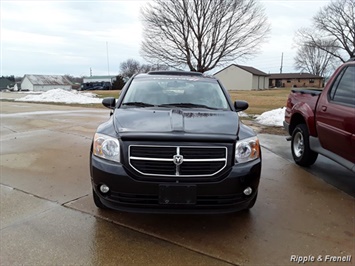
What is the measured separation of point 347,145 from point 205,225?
7.33 ft

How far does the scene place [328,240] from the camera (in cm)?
300

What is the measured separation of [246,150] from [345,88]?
227cm

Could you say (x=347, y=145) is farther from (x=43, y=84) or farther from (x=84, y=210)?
(x=43, y=84)

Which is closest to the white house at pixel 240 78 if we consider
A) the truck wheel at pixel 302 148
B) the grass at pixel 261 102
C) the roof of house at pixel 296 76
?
the roof of house at pixel 296 76

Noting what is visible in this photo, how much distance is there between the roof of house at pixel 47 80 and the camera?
8619cm

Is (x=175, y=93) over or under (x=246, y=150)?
over

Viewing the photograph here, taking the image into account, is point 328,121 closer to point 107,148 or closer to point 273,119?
point 107,148

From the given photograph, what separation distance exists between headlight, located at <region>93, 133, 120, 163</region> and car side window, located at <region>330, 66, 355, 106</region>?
123 inches

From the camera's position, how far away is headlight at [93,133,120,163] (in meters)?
2.92

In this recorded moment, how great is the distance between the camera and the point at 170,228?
10.5 ft

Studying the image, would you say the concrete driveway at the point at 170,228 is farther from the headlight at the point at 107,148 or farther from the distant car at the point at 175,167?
the headlight at the point at 107,148

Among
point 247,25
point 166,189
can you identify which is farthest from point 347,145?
point 247,25

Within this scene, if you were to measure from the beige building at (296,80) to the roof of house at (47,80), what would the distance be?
6173 cm

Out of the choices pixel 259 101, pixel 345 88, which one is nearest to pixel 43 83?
pixel 259 101
